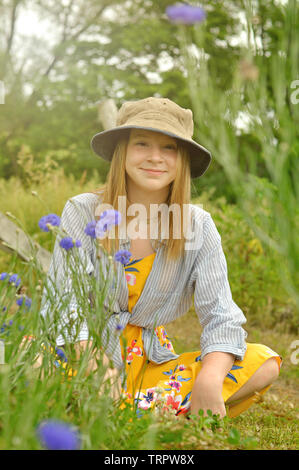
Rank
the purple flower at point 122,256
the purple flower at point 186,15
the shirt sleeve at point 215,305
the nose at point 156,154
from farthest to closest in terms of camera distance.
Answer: the nose at point 156,154, the shirt sleeve at point 215,305, the purple flower at point 122,256, the purple flower at point 186,15

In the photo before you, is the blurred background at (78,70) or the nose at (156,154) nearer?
the nose at (156,154)

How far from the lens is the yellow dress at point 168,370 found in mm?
2053

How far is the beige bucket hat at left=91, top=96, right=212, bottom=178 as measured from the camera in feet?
7.00

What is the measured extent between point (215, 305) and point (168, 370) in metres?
0.40

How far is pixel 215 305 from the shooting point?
216 centimetres

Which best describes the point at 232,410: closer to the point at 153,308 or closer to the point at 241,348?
the point at 241,348

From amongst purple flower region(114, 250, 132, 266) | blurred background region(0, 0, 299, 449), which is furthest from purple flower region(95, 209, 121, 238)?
blurred background region(0, 0, 299, 449)

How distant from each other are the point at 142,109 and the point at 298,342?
2358mm

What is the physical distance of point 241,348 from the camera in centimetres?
207

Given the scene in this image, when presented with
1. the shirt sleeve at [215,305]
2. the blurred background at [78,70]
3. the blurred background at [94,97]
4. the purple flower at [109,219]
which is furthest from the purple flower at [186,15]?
the blurred background at [78,70]

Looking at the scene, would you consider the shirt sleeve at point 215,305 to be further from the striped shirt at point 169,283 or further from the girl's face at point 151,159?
the girl's face at point 151,159

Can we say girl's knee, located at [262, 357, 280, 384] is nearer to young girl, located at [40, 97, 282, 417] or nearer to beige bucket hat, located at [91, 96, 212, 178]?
young girl, located at [40, 97, 282, 417]

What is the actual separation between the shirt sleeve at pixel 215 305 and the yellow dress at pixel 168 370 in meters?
0.08

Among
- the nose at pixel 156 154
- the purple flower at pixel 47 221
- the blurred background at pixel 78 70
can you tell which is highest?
the blurred background at pixel 78 70
